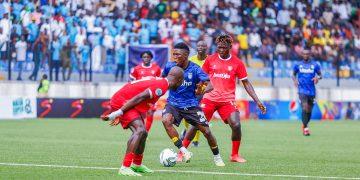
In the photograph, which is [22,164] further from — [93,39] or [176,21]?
[176,21]

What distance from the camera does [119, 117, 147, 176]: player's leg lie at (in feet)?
46.2

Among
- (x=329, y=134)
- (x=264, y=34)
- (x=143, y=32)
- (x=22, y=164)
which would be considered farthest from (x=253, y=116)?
(x=22, y=164)

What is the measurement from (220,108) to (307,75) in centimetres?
1176

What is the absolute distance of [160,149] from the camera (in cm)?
2122

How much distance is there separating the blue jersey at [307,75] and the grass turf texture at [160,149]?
4.66 feet

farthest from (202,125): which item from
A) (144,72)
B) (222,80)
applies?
(144,72)

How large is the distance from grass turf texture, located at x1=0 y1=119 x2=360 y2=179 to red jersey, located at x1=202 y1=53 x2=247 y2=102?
4.18ft

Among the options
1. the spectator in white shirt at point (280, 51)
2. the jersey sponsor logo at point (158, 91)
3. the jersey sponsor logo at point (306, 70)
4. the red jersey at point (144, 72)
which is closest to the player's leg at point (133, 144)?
the jersey sponsor logo at point (158, 91)

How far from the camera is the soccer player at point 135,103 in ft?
45.9

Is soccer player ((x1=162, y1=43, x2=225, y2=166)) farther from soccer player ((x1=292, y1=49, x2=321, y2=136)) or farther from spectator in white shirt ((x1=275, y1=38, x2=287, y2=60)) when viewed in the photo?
spectator in white shirt ((x1=275, y1=38, x2=287, y2=60))

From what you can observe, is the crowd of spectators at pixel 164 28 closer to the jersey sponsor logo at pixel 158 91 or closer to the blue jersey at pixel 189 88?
the blue jersey at pixel 189 88

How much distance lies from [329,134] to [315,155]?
1043 cm

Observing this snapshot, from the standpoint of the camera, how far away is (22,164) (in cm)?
1589

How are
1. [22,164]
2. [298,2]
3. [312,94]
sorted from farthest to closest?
[298,2] < [312,94] < [22,164]
